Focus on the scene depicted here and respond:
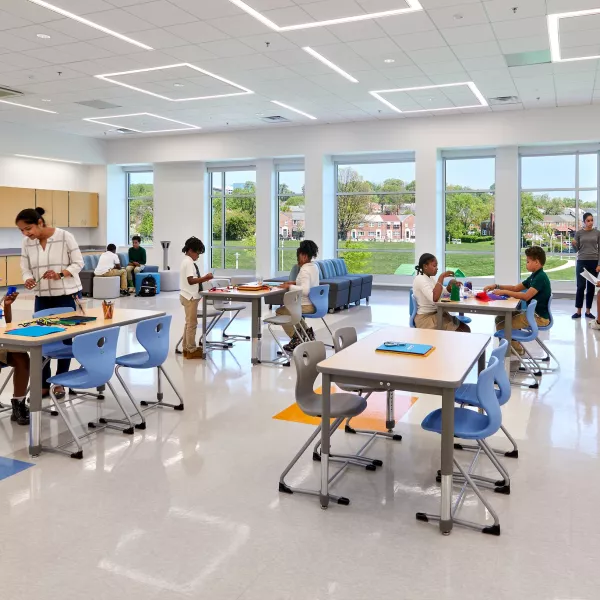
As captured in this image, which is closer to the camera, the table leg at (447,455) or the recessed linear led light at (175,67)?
the table leg at (447,455)

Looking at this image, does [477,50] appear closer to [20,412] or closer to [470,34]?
[470,34]

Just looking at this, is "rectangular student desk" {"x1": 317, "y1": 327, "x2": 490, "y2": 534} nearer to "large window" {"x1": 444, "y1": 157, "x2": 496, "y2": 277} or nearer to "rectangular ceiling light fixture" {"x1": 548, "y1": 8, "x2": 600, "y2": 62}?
"rectangular ceiling light fixture" {"x1": 548, "y1": 8, "x2": 600, "y2": 62}

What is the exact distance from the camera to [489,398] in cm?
315

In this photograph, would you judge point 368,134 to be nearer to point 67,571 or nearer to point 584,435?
point 584,435

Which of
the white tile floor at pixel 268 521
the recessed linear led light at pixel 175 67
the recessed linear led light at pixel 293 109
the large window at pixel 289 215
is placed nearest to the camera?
the white tile floor at pixel 268 521

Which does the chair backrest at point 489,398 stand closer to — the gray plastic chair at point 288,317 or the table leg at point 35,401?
the table leg at point 35,401

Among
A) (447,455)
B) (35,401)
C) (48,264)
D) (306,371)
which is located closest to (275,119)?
(48,264)

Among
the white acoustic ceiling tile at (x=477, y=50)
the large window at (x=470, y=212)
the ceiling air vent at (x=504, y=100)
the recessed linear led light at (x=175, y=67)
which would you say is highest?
the ceiling air vent at (x=504, y=100)

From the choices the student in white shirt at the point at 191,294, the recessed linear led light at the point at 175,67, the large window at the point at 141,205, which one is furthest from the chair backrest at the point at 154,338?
the large window at the point at 141,205

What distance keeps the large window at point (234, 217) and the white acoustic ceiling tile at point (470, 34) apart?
919cm

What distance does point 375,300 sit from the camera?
44.0ft

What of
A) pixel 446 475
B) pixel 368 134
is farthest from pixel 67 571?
pixel 368 134

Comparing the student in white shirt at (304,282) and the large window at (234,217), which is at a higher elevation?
the large window at (234,217)

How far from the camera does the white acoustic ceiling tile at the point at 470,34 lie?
7.61 metres
